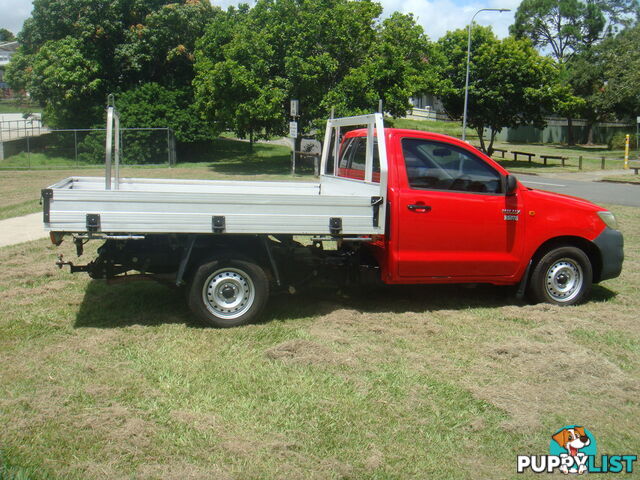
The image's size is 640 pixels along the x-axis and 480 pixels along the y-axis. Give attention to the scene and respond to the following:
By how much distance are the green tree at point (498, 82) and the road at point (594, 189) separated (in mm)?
7365

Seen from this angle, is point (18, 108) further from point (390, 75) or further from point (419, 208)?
point (419, 208)

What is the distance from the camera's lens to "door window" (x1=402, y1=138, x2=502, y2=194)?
6754 millimetres

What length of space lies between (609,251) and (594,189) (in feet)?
56.3

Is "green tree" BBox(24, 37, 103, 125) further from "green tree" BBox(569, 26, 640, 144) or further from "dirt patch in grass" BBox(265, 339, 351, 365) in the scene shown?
"green tree" BBox(569, 26, 640, 144)

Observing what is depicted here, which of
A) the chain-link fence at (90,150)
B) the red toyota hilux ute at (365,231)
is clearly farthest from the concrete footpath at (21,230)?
the chain-link fence at (90,150)

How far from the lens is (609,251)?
741 centimetres

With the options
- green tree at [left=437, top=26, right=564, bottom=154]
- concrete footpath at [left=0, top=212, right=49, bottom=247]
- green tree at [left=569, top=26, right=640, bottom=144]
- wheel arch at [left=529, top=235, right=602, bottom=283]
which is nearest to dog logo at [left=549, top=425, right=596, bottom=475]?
wheel arch at [left=529, top=235, right=602, bottom=283]

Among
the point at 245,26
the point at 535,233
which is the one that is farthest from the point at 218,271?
the point at 245,26

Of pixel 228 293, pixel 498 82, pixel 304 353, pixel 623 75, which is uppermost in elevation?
pixel 623 75


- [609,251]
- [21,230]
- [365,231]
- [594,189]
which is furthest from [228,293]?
[594,189]

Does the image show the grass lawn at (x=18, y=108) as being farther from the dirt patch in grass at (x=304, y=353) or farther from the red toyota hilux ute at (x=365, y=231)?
the dirt patch in grass at (x=304, y=353)

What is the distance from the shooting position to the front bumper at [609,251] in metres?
7.37

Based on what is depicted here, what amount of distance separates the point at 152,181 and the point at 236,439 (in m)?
4.56

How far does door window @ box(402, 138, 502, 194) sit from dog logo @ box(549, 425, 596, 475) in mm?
2988
